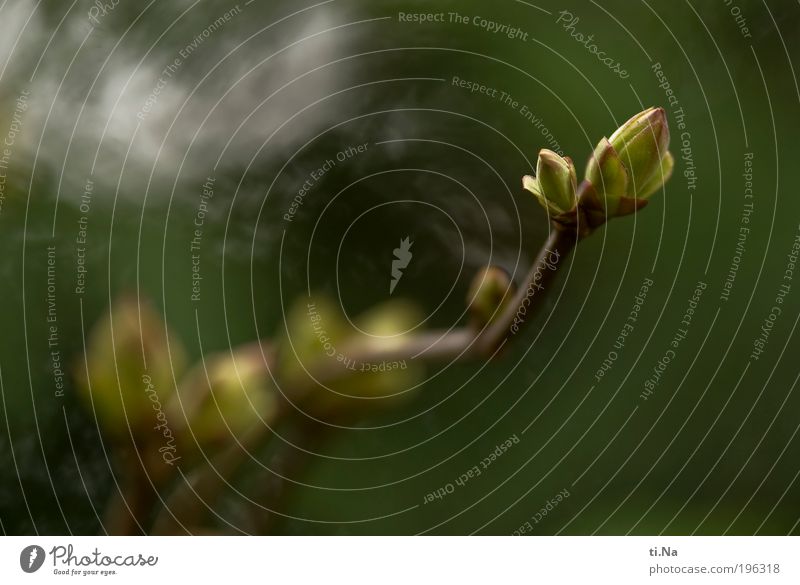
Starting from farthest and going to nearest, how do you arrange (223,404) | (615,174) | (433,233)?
(433,233) < (223,404) < (615,174)

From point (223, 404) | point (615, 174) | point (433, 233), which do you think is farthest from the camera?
point (433, 233)

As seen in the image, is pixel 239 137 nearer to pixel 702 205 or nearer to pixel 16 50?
pixel 16 50

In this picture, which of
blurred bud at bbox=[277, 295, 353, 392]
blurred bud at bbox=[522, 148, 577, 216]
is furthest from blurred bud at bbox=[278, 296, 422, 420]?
blurred bud at bbox=[522, 148, 577, 216]

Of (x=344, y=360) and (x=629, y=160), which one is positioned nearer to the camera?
(x=629, y=160)

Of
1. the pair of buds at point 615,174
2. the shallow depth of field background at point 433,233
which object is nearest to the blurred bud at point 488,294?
the shallow depth of field background at point 433,233

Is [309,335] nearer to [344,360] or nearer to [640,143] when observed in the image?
[344,360]

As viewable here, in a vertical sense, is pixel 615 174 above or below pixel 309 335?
above

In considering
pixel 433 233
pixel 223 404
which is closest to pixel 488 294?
pixel 433 233
